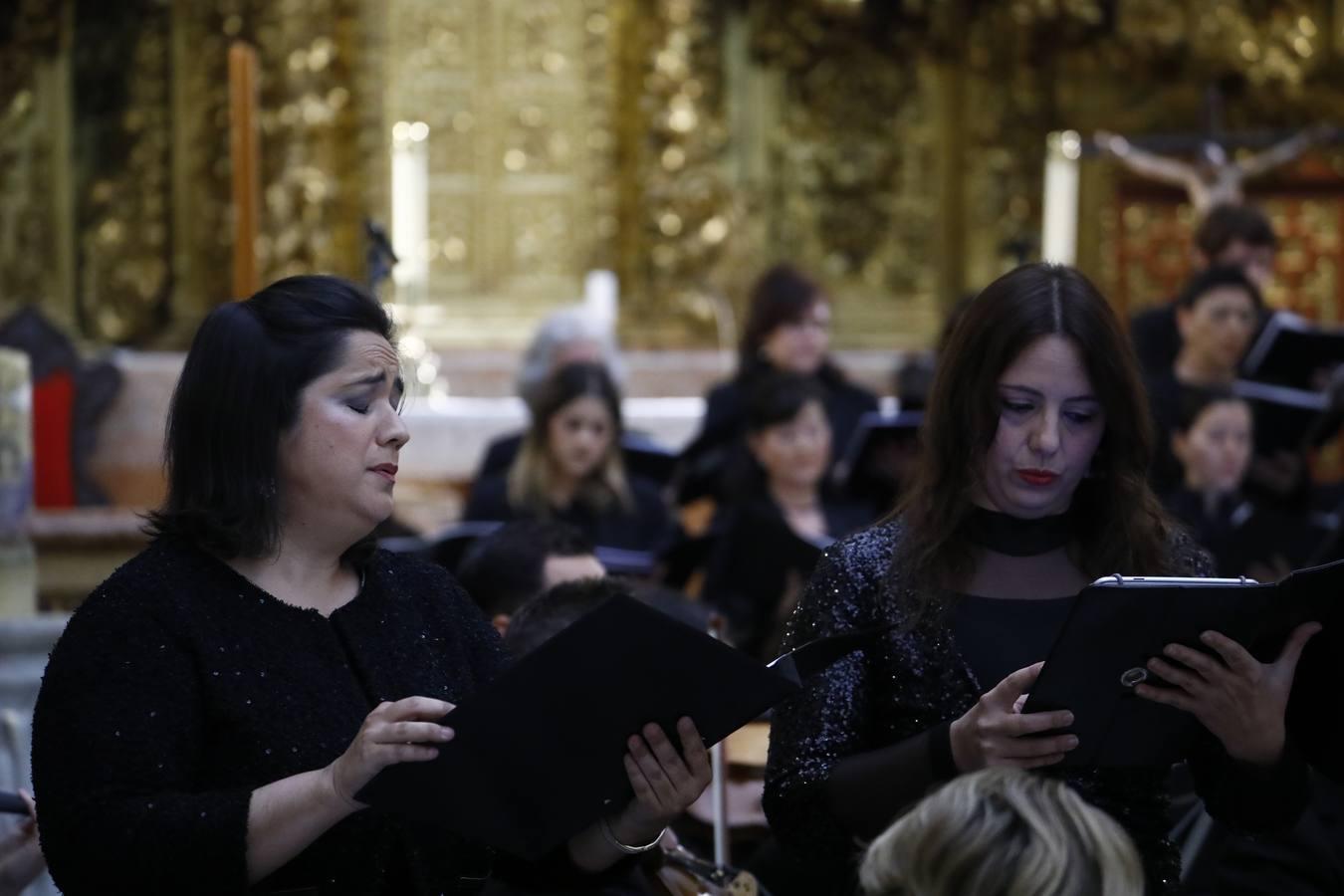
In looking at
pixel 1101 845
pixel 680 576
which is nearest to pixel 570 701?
pixel 1101 845

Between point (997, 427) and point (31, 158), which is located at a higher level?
point (31, 158)

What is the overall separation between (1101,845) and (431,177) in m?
8.86

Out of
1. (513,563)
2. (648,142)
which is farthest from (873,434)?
(648,142)

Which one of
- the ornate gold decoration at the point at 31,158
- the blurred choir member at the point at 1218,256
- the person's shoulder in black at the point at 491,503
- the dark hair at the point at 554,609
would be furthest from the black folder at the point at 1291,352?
the ornate gold decoration at the point at 31,158

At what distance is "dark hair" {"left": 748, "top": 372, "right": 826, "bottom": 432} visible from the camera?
5965 mm

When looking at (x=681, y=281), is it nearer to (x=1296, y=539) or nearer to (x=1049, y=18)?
(x=1049, y=18)

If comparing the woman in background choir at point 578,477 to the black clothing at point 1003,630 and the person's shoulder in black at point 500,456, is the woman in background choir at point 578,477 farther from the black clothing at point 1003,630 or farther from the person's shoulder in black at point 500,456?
the black clothing at point 1003,630

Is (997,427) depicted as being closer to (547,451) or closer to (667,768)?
(667,768)

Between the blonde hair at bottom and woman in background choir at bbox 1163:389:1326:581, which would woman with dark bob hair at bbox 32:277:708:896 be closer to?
the blonde hair at bottom

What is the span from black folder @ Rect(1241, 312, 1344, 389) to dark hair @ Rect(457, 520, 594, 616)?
364 cm

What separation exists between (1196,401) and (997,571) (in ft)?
11.2

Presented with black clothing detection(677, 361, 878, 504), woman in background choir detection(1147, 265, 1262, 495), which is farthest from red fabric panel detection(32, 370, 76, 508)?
woman in background choir detection(1147, 265, 1262, 495)

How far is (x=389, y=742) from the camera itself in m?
2.34

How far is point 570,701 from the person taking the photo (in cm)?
246
